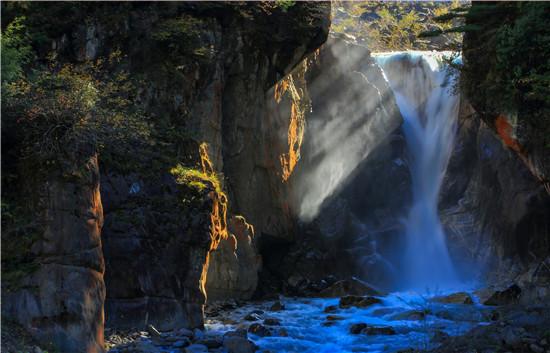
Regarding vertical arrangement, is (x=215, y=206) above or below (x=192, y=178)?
below

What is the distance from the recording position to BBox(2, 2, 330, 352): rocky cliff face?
1023cm

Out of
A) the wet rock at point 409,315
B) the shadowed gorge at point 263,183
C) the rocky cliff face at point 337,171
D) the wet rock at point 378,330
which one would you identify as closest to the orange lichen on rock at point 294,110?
the shadowed gorge at point 263,183

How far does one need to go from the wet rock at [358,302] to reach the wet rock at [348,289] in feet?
9.00

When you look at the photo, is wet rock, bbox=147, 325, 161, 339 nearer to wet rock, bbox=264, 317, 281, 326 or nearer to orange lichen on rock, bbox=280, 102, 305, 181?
wet rock, bbox=264, 317, 281, 326

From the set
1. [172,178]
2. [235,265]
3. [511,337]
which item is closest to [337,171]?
[235,265]

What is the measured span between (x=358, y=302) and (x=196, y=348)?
726 cm

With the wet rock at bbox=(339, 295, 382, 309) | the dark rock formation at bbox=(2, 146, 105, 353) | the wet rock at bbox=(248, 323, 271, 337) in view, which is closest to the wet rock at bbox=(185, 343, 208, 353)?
the wet rock at bbox=(248, 323, 271, 337)

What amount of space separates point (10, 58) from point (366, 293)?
47.8 feet

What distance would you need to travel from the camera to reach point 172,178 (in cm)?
1563

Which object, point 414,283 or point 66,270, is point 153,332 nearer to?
point 66,270

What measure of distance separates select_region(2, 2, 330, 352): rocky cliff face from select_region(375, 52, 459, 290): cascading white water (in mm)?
6306

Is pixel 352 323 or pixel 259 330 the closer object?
pixel 259 330

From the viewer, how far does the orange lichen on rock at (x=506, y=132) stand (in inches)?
626

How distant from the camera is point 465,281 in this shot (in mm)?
25828
